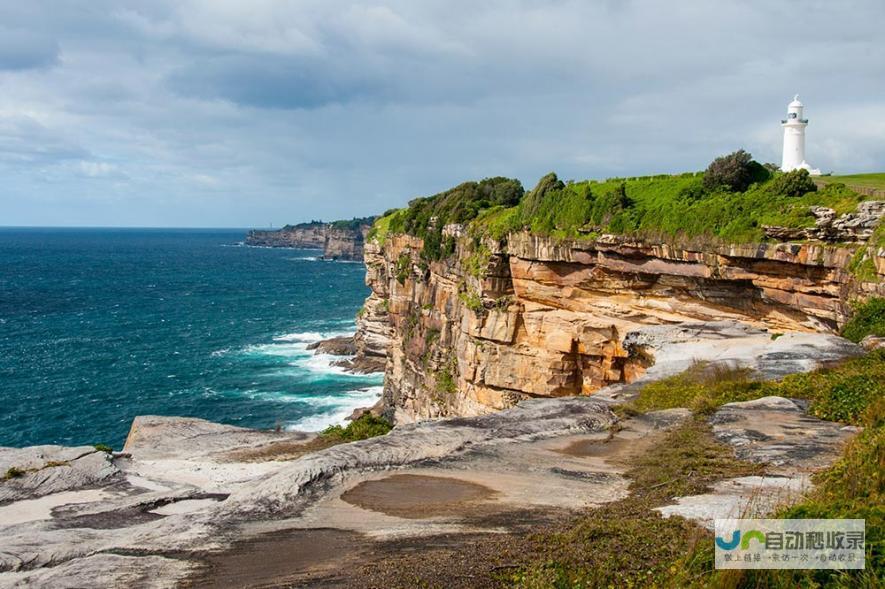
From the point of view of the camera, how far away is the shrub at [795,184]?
84.0 ft

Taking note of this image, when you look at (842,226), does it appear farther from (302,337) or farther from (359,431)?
(302,337)

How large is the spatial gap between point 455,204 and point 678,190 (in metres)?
15.9

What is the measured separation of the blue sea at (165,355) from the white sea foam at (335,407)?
0.50ft

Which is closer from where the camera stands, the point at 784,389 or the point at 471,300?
the point at 784,389

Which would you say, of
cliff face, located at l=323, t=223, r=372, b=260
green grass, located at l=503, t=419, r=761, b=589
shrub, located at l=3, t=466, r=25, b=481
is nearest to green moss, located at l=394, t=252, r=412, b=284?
shrub, located at l=3, t=466, r=25, b=481

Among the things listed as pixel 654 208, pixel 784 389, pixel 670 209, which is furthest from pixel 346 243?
pixel 784 389

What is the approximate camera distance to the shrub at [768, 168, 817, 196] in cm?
2559

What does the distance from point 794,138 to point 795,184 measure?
8.13 meters

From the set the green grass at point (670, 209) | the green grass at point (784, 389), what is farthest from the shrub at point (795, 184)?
the green grass at point (784, 389)

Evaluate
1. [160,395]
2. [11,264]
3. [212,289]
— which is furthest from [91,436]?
[11,264]

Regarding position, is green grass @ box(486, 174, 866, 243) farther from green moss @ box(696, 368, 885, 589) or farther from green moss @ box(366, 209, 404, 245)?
green moss @ box(366, 209, 404, 245)

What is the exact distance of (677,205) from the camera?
28.5 meters

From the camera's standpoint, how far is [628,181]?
113 feet

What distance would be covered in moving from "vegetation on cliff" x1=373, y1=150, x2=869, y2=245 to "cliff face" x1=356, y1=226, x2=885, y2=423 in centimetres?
81
